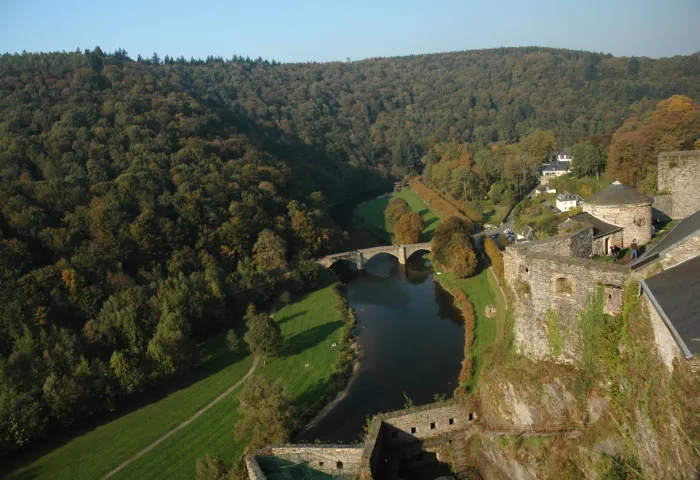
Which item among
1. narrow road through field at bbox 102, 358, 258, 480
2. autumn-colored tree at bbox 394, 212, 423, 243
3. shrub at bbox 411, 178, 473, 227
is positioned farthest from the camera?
shrub at bbox 411, 178, 473, 227

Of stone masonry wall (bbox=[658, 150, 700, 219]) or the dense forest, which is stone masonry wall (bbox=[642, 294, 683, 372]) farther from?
the dense forest

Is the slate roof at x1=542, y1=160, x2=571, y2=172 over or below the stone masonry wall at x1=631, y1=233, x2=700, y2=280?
below

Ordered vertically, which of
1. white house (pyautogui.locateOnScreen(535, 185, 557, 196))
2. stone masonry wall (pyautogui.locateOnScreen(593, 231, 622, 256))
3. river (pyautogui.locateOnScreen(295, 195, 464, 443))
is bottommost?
river (pyautogui.locateOnScreen(295, 195, 464, 443))

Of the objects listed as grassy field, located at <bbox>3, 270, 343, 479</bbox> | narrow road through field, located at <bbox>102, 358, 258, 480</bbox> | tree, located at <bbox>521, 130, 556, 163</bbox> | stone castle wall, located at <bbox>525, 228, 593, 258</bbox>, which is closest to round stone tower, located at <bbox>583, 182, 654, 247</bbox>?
stone castle wall, located at <bbox>525, 228, 593, 258</bbox>

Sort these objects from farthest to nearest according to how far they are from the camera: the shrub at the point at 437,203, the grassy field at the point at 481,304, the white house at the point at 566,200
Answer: the shrub at the point at 437,203 < the white house at the point at 566,200 < the grassy field at the point at 481,304

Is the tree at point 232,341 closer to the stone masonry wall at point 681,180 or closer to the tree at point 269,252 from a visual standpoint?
the tree at point 269,252

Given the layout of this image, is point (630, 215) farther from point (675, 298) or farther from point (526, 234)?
point (526, 234)

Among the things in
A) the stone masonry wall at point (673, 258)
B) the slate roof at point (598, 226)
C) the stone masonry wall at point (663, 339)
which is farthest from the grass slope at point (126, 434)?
the stone masonry wall at point (673, 258)

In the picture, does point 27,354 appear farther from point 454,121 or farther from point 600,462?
point 454,121
